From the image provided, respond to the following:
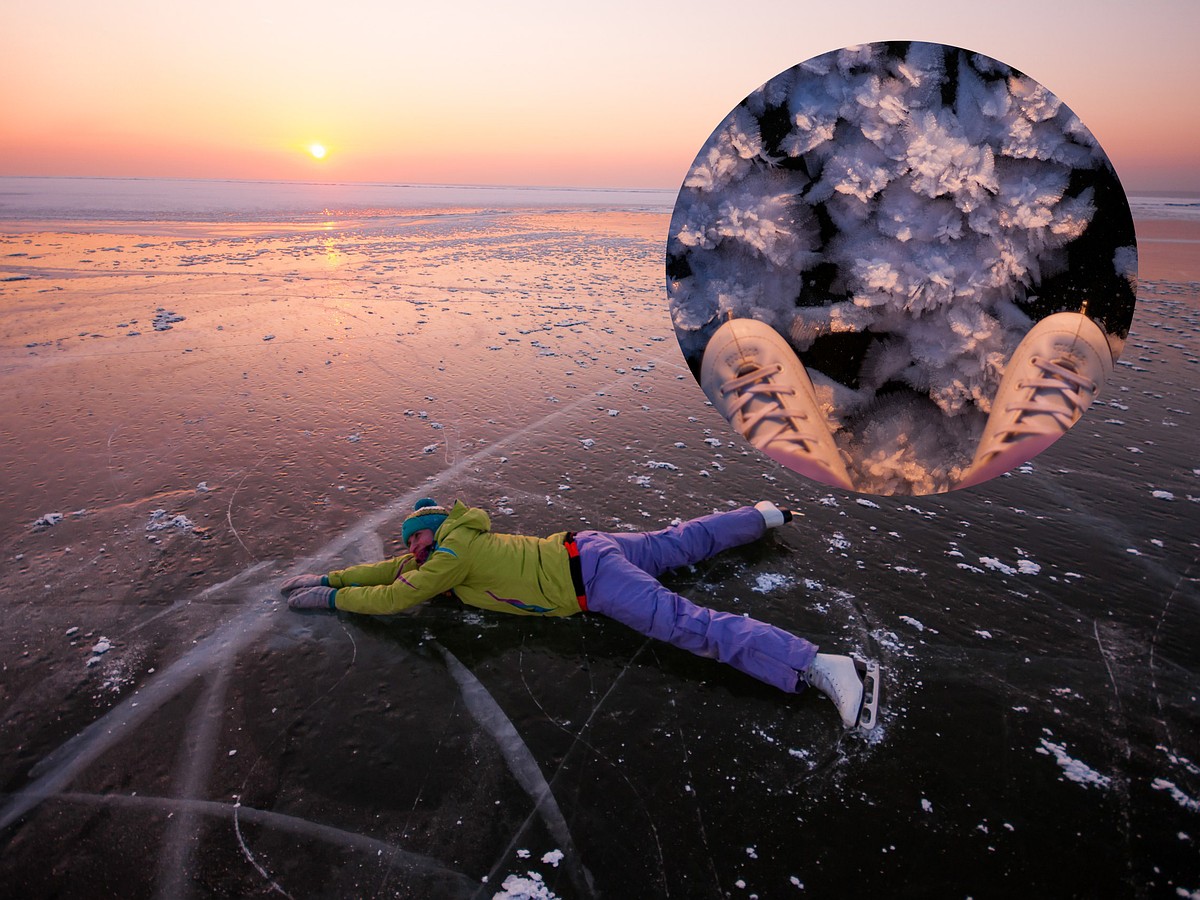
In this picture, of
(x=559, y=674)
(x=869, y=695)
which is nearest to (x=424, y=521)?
(x=559, y=674)

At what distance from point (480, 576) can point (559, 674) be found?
0.61 m

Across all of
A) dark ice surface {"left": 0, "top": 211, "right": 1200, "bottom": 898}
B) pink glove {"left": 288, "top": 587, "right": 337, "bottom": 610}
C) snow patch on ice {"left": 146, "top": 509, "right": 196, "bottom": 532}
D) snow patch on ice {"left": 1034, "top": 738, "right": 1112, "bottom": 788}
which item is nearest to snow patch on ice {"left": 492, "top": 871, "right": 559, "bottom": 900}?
dark ice surface {"left": 0, "top": 211, "right": 1200, "bottom": 898}

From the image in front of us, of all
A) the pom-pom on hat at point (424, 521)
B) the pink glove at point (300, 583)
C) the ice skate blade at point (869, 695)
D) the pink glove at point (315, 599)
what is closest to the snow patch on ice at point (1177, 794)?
the ice skate blade at point (869, 695)

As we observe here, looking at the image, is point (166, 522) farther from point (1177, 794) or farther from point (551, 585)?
point (1177, 794)

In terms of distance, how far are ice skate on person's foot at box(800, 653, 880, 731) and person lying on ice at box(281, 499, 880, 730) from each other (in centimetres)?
2

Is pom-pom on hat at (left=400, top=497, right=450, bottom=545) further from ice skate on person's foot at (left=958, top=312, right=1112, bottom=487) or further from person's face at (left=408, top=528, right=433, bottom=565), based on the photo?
ice skate on person's foot at (left=958, top=312, right=1112, bottom=487)

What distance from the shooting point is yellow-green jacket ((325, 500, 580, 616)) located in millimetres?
2998

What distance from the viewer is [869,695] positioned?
99.8 inches

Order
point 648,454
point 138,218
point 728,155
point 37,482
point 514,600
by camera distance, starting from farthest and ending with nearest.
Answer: point 138,218, point 648,454, point 37,482, point 514,600, point 728,155

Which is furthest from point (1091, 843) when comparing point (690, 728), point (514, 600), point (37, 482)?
point (37, 482)

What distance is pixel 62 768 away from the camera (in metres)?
2.37

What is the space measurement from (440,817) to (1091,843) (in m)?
2.04

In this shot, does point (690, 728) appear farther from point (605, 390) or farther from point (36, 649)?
point (605, 390)

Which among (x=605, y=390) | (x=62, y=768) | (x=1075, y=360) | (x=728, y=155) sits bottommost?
(x=62, y=768)
